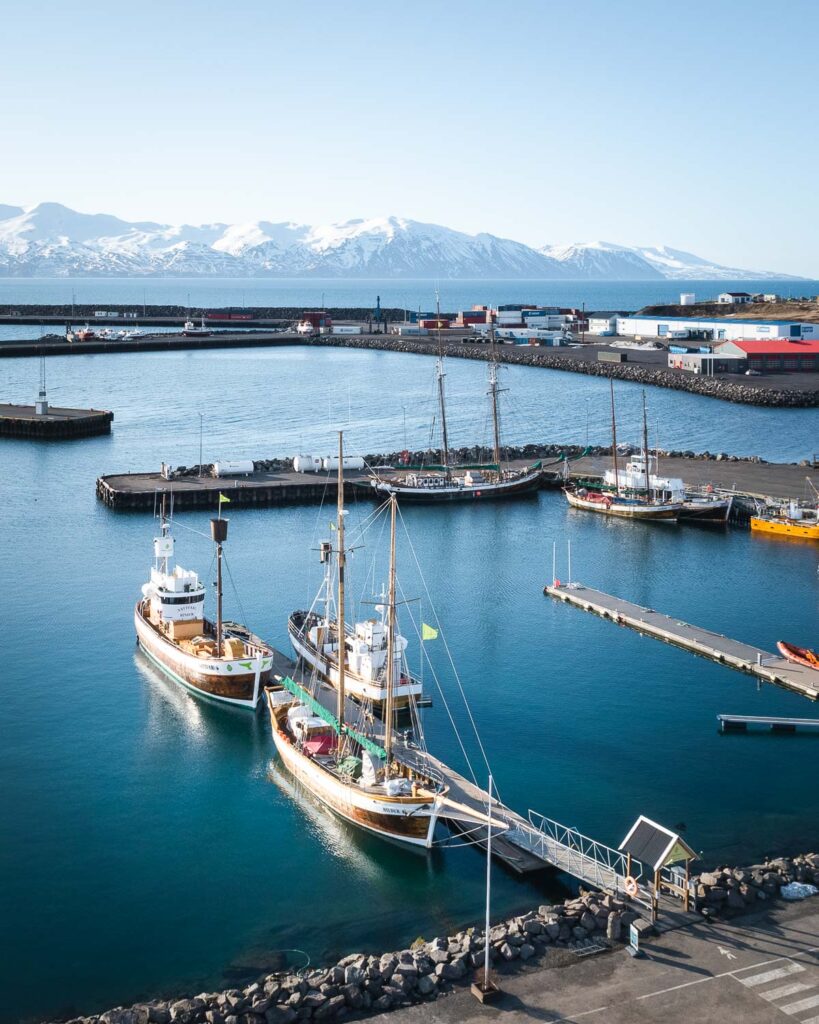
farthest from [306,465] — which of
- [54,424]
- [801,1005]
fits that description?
[801,1005]

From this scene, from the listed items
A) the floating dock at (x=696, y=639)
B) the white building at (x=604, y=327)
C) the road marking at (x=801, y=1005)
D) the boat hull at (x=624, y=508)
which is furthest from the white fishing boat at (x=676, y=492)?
the white building at (x=604, y=327)

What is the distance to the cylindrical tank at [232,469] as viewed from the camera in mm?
63344

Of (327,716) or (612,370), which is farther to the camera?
(612,370)

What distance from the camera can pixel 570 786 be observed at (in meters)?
27.2

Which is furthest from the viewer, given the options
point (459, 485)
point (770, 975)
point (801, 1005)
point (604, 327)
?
point (604, 327)

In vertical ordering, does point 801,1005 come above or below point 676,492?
below

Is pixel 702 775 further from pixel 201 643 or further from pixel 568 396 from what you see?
pixel 568 396

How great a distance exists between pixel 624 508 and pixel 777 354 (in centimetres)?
6314

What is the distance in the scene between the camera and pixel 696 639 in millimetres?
37250

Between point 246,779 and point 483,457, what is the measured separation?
4441 centimetres

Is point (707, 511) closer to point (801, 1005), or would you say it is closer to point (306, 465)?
point (306, 465)

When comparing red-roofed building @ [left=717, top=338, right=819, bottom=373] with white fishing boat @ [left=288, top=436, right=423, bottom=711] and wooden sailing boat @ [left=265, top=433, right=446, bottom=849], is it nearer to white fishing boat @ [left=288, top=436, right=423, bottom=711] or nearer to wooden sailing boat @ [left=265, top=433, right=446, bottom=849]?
white fishing boat @ [left=288, top=436, right=423, bottom=711]

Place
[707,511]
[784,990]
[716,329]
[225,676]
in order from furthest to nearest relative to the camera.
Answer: [716,329] < [707,511] < [225,676] < [784,990]

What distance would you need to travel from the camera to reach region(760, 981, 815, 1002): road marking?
700 inches
